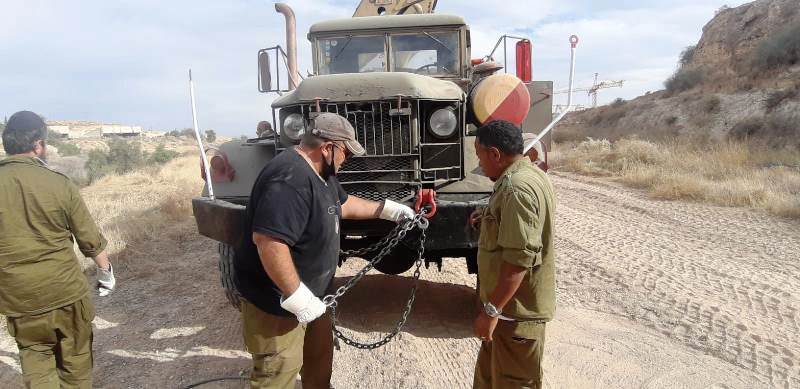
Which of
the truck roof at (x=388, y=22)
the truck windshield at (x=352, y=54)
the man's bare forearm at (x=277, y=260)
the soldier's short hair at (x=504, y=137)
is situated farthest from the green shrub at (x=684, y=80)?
the man's bare forearm at (x=277, y=260)

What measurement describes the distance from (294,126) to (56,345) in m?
1.88

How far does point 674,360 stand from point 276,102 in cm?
324

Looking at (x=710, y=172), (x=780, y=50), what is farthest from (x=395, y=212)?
(x=780, y=50)

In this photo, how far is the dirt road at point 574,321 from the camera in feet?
10.8

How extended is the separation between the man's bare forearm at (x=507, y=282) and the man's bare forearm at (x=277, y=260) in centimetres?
87

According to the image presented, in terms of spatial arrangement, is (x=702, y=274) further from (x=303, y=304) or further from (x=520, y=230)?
(x=303, y=304)

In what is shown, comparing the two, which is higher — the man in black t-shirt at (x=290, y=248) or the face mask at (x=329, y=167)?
the face mask at (x=329, y=167)

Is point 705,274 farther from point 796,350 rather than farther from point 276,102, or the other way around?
point 276,102

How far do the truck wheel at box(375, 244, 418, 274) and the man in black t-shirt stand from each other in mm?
1269

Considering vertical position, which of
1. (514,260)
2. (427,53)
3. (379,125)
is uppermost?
(427,53)

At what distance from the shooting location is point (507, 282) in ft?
7.11

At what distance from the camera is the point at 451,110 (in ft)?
12.2

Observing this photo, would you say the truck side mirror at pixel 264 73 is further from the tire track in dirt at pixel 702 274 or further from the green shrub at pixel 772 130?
the green shrub at pixel 772 130

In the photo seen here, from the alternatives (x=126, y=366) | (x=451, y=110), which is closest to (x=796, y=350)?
(x=451, y=110)
